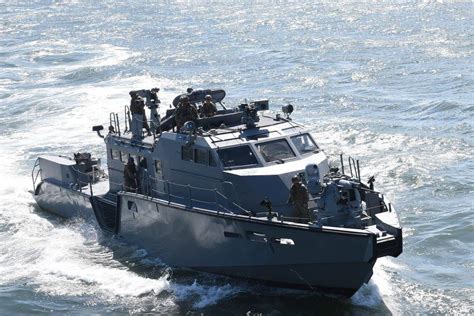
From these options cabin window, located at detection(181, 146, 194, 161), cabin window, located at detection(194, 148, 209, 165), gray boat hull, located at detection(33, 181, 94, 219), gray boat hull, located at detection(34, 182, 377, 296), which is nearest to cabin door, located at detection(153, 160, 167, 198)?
gray boat hull, located at detection(34, 182, 377, 296)

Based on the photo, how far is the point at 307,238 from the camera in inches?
712

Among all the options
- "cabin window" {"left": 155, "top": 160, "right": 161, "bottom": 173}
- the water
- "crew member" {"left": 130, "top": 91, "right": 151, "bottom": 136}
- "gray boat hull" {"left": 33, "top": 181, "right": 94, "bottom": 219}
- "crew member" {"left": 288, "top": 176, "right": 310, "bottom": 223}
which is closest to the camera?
"crew member" {"left": 288, "top": 176, "right": 310, "bottom": 223}

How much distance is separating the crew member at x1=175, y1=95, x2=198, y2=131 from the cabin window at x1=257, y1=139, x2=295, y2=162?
231 cm

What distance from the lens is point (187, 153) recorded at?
68.6ft

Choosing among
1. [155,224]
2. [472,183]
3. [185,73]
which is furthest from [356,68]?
[155,224]

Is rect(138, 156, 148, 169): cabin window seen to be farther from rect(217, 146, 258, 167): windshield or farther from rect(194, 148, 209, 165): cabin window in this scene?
rect(217, 146, 258, 167): windshield

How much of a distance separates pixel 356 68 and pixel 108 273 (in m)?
28.1

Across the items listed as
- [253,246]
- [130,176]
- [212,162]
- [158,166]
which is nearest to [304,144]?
[212,162]

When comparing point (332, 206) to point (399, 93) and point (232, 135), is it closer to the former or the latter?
point (232, 135)

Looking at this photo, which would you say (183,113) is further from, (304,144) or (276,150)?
(304,144)

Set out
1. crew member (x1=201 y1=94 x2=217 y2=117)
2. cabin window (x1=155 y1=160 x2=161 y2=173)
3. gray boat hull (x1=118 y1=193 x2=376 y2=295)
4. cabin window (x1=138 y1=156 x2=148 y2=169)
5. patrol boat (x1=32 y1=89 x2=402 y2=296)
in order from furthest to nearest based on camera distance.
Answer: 1. cabin window (x1=138 y1=156 x2=148 y2=169)
2. crew member (x1=201 y1=94 x2=217 y2=117)
3. cabin window (x1=155 y1=160 x2=161 y2=173)
4. patrol boat (x1=32 y1=89 x2=402 y2=296)
5. gray boat hull (x1=118 y1=193 x2=376 y2=295)

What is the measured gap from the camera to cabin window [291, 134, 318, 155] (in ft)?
68.7

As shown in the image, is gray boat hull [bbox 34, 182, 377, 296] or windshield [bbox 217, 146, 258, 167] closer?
gray boat hull [bbox 34, 182, 377, 296]

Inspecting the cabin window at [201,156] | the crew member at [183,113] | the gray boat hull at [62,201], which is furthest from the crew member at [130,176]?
the cabin window at [201,156]
